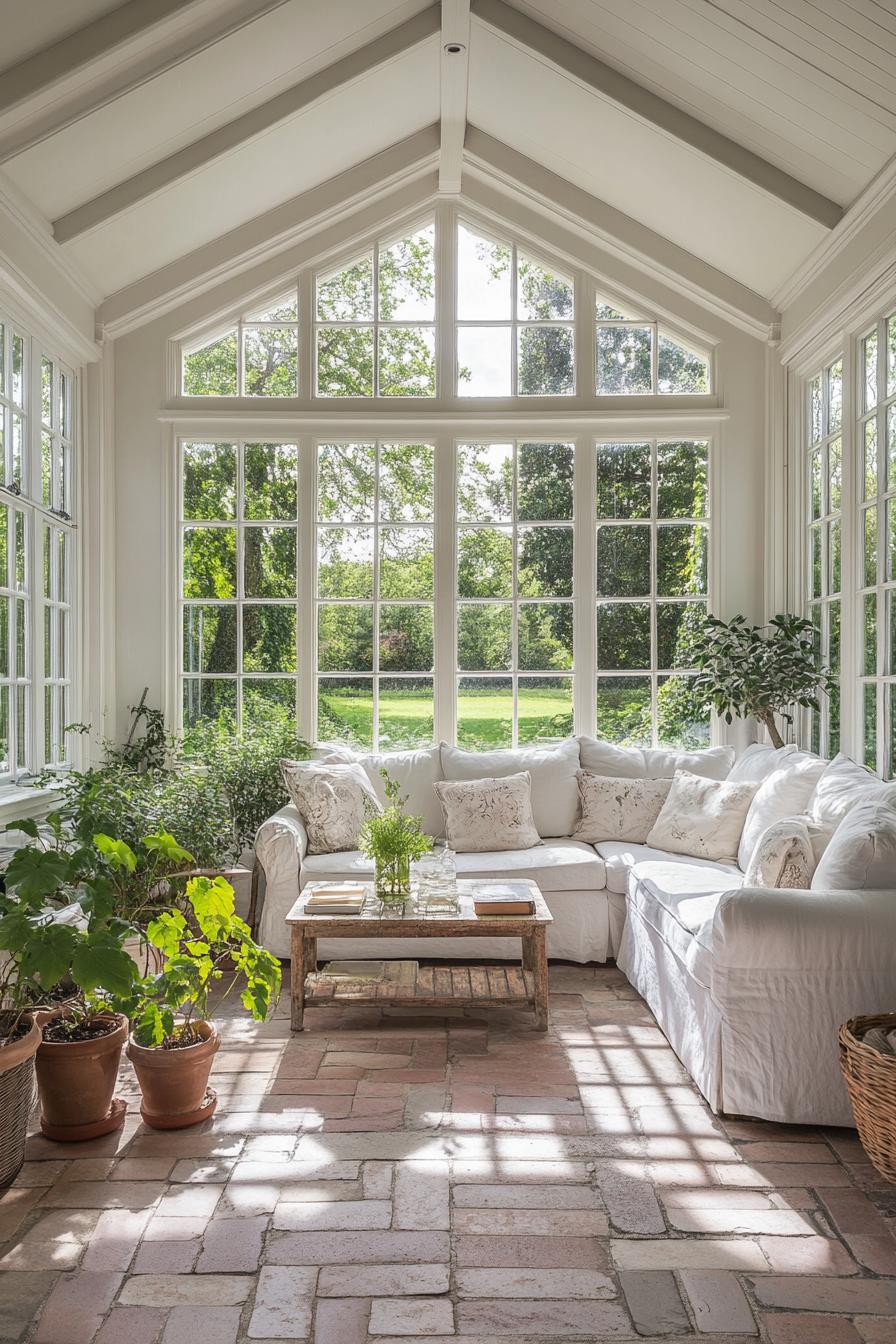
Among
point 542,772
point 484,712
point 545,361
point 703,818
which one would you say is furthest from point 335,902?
point 545,361

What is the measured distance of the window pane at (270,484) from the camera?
5809 mm

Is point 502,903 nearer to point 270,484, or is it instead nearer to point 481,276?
point 270,484

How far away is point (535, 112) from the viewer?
5117mm

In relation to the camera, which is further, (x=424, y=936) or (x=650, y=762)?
(x=650, y=762)

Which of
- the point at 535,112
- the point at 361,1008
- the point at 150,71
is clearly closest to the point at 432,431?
the point at 535,112

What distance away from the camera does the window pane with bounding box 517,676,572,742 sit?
5828 mm

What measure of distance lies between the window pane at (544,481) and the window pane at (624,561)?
28 centimetres

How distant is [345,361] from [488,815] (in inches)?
108

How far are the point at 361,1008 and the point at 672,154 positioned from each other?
4186 mm

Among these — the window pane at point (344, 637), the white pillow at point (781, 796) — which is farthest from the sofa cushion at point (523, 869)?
the window pane at point (344, 637)

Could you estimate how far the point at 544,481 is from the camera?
584 cm

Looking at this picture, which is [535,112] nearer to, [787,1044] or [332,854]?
[332,854]

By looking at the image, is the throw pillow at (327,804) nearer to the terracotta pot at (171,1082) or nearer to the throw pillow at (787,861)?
the terracotta pot at (171,1082)

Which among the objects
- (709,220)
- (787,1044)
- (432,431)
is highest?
(709,220)
